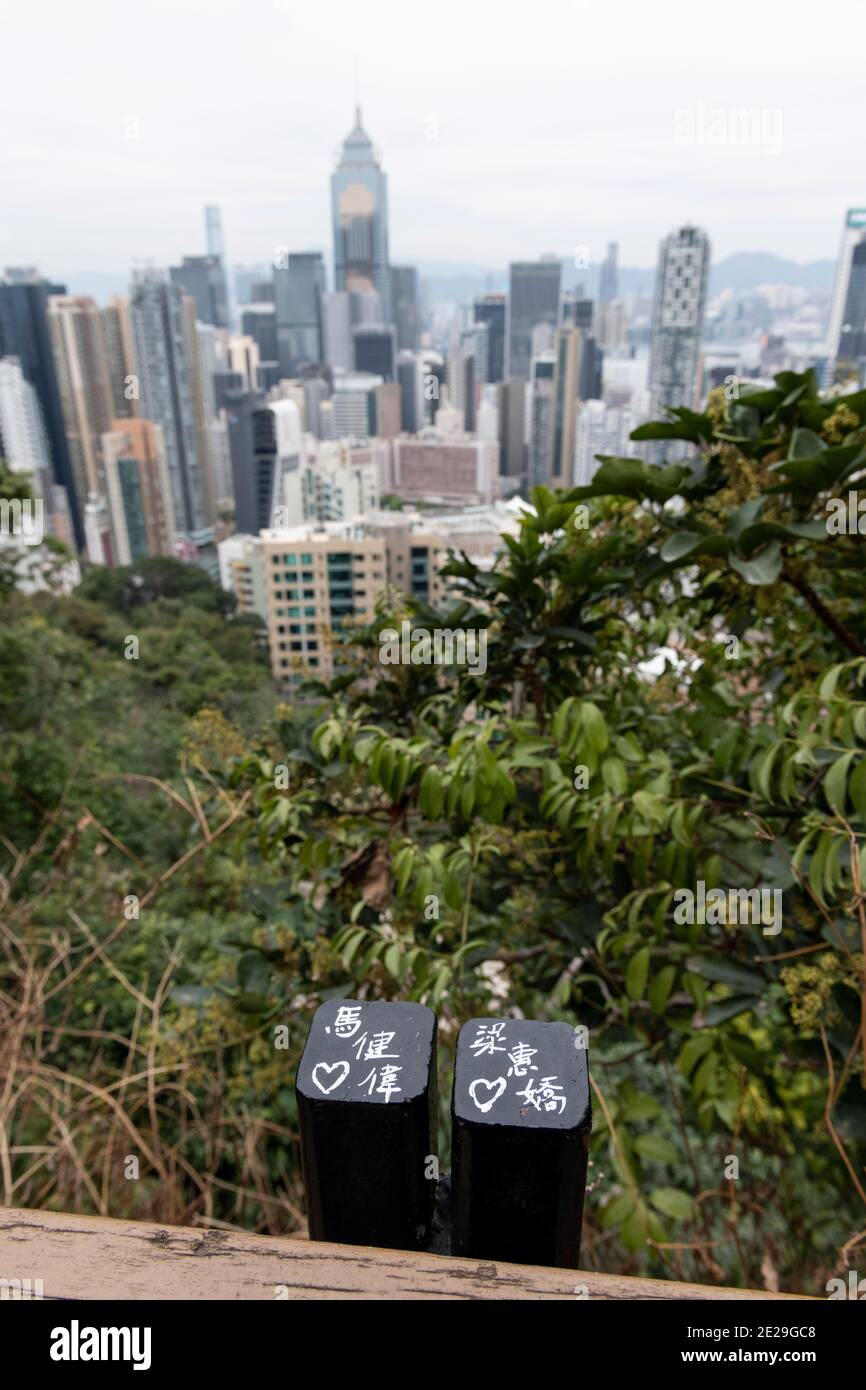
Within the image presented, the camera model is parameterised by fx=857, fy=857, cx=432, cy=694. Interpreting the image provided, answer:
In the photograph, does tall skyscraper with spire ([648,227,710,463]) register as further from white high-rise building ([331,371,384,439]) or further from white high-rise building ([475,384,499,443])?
white high-rise building ([331,371,384,439])

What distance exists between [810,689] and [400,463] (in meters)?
4.07

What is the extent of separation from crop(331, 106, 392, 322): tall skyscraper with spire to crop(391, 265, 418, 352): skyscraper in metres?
0.17

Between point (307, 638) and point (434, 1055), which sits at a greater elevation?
point (434, 1055)

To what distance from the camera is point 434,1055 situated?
0.47 m

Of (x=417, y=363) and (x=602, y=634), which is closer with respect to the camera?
(x=602, y=634)

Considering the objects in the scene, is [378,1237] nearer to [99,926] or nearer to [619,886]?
[619,886]

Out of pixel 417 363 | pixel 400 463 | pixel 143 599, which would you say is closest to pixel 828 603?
pixel 400 463

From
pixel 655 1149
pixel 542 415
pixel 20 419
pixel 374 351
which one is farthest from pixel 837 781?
pixel 20 419

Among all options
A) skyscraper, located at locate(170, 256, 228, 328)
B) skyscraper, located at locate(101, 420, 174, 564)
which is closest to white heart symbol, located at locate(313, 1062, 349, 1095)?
skyscraper, located at locate(101, 420, 174, 564)

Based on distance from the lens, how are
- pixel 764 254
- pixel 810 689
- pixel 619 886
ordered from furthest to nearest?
pixel 764 254
pixel 619 886
pixel 810 689

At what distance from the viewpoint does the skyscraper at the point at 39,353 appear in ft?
40.7

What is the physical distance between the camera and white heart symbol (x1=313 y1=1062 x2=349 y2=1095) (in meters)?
0.44

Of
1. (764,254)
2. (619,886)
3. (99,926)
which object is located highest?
(764,254)
